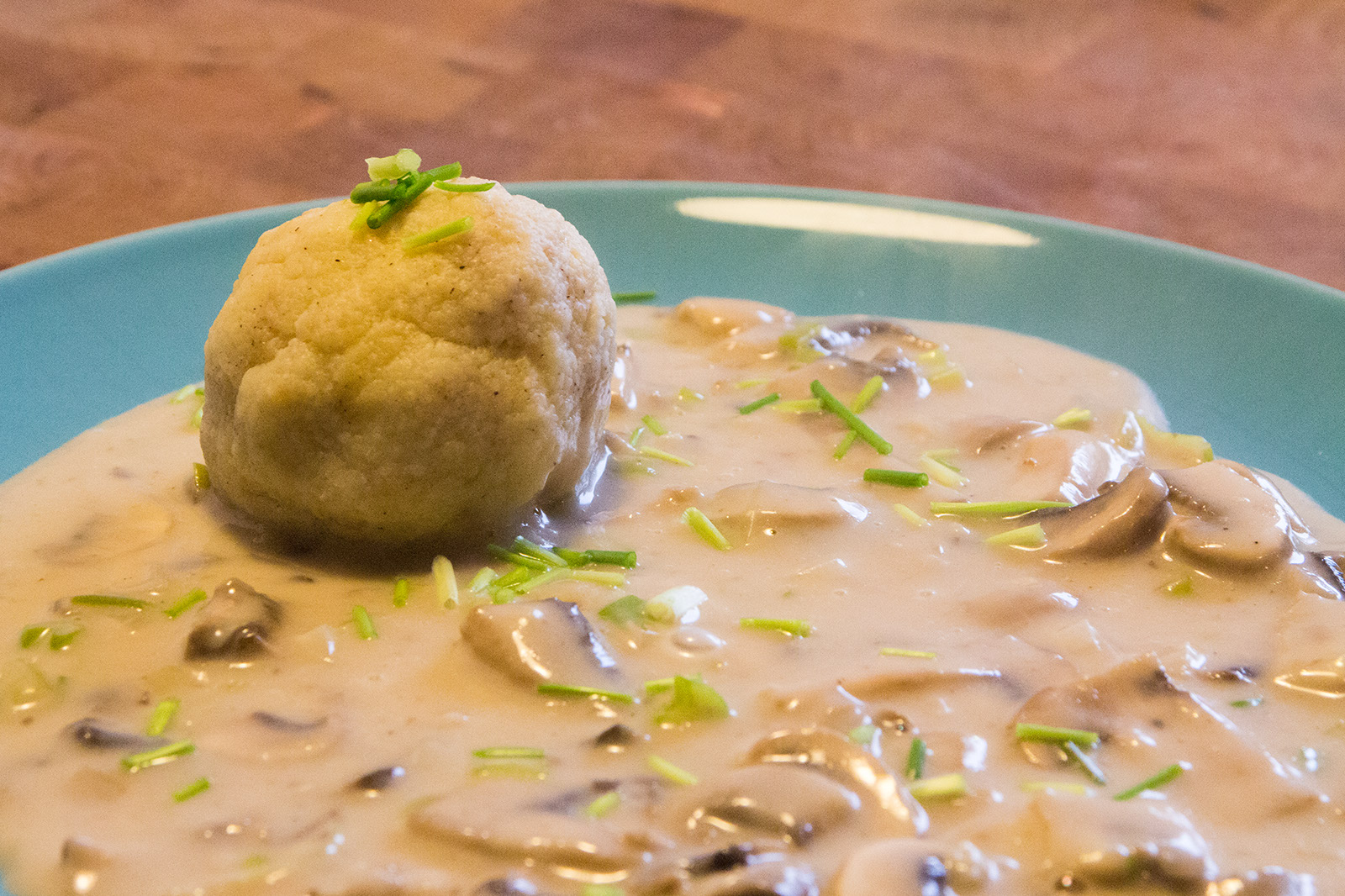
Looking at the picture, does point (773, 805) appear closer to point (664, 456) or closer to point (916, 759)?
point (916, 759)

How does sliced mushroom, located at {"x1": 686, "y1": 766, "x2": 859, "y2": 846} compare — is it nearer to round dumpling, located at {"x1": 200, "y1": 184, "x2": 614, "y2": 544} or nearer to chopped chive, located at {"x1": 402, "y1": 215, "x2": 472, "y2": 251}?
round dumpling, located at {"x1": 200, "y1": 184, "x2": 614, "y2": 544}

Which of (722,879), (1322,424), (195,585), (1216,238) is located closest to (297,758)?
(195,585)

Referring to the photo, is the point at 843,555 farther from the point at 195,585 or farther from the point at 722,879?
→ the point at 195,585

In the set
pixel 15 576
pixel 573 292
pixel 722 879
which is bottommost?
pixel 15 576

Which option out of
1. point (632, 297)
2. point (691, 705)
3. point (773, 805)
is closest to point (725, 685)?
point (691, 705)

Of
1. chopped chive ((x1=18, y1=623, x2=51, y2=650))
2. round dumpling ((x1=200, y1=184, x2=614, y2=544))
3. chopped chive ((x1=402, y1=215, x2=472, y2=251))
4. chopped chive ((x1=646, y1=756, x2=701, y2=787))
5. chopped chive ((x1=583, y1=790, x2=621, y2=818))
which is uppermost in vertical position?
chopped chive ((x1=402, y1=215, x2=472, y2=251))

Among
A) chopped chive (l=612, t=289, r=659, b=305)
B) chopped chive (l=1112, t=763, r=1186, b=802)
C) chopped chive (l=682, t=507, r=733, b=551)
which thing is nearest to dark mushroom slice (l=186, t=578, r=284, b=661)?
chopped chive (l=682, t=507, r=733, b=551)

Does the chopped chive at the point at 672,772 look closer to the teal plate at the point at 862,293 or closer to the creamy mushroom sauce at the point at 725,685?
the creamy mushroom sauce at the point at 725,685
